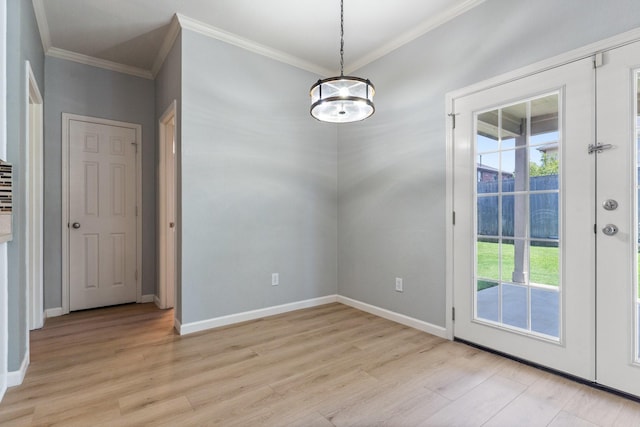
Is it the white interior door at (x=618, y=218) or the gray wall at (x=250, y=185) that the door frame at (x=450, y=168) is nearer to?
the white interior door at (x=618, y=218)

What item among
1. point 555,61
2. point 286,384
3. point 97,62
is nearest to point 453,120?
point 555,61

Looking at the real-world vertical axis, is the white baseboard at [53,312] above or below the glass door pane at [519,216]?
below

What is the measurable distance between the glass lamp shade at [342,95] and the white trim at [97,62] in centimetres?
294

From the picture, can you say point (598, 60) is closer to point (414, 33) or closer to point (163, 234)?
point (414, 33)

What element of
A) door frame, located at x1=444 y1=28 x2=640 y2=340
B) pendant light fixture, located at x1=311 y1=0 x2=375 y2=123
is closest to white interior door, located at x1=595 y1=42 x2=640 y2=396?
door frame, located at x1=444 y1=28 x2=640 y2=340

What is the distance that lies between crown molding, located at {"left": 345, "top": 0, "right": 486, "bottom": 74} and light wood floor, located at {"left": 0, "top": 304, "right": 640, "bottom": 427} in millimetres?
2711

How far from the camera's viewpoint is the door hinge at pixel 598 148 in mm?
1880

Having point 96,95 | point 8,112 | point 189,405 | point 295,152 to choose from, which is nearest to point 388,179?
point 295,152

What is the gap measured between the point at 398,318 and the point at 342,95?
221 centimetres

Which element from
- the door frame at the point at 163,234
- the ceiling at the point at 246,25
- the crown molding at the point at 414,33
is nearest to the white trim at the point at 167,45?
the ceiling at the point at 246,25

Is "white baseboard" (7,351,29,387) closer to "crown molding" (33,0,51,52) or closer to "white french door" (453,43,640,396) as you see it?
"crown molding" (33,0,51,52)

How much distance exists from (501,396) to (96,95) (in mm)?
4651

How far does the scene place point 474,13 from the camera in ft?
8.34

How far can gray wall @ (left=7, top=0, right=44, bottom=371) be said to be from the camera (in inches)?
75.8
